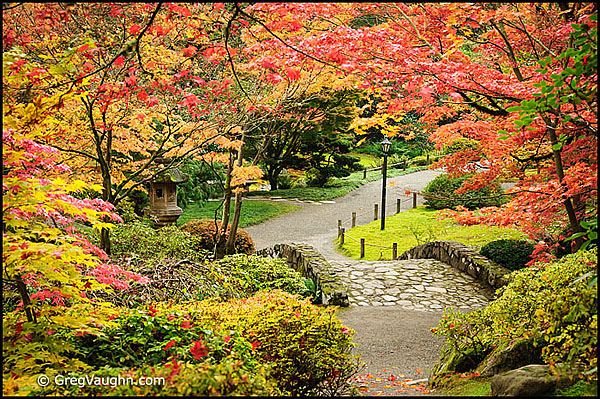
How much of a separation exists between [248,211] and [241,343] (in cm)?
1473

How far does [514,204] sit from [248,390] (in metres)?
4.19

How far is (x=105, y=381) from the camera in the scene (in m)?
2.33

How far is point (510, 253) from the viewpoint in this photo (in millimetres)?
7793

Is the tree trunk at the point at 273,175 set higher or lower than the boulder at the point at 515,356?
higher

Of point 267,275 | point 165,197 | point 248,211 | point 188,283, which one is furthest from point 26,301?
point 248,211

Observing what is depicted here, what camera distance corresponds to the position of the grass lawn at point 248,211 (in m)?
16.3

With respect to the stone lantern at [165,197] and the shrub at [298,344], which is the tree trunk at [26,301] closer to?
the shrub at [298,344]

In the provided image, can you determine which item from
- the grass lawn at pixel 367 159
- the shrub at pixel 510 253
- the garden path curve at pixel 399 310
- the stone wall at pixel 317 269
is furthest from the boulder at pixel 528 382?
the grass lawn at pixel 367 159

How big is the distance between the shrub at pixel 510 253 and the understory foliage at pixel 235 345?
5.09m

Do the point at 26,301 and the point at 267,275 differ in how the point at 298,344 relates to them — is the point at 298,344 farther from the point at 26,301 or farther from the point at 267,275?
the point at 267,275

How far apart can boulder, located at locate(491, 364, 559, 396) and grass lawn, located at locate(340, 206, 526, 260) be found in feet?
29.8

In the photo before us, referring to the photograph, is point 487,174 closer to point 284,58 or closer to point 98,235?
point 284,58

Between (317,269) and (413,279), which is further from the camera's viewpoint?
(413,279)

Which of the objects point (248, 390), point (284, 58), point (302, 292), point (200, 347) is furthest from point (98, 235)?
point (248, 390)
